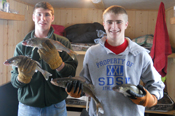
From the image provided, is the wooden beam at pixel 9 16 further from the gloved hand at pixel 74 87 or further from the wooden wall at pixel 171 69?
the wooden wall at pixel 171 69

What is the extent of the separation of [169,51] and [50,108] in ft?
5.82

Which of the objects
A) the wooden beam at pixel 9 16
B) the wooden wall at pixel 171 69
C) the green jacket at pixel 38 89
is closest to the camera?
the green jacket at pixel 38 89

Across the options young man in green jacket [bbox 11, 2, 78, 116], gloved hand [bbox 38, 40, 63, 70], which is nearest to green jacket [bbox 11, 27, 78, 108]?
young man in green jacket [bbox 11, 2, 78, 116]

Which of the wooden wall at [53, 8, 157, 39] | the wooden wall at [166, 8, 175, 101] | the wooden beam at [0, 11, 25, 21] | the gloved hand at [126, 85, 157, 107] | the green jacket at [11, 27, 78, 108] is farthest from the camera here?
the wooden wall at [53, 8, 157, 39]

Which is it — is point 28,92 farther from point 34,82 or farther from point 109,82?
point 109,82

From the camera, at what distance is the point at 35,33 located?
1312 millimetres

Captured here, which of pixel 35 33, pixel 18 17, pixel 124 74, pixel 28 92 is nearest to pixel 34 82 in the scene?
pixel 28 92

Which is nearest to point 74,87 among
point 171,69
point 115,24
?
point 115,24

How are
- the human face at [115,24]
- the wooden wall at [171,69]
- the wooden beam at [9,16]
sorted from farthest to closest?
1. the wooden wall at [171,69]
2. the wooden beam at [9,16]
3. the human face at [115,24]

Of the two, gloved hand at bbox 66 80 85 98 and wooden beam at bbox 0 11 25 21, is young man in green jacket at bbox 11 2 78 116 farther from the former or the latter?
wooden beam at bbox 0 11 25 21

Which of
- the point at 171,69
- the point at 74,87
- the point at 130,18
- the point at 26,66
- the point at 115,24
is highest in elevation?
the point at 130,18

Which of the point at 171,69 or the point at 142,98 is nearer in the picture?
the point at 142,98

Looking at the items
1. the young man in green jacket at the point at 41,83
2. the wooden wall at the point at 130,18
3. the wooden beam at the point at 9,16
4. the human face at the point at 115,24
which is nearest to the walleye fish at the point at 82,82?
the young man in green jacket at the point at 41,83

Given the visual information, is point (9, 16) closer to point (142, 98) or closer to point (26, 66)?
point (26, 66)
